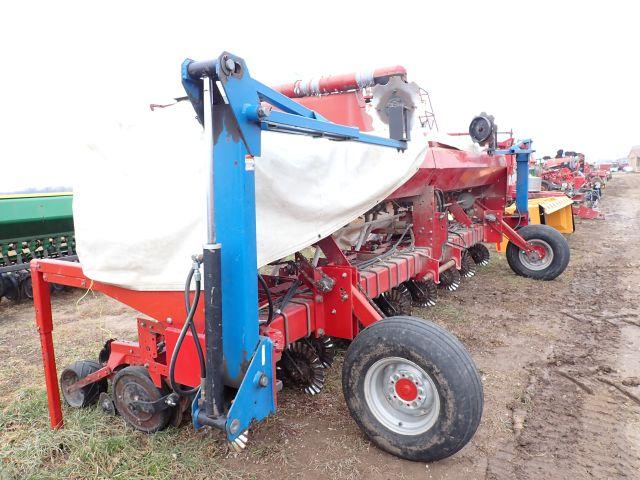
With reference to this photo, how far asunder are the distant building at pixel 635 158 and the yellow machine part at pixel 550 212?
65.2 m

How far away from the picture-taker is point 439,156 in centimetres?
439

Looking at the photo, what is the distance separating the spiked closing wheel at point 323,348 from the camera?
3.53 metres

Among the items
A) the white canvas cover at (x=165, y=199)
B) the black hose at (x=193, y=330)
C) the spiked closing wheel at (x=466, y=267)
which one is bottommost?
the spiked closing wheel at (x=466, y=267)

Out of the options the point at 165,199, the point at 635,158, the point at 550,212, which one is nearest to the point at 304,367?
the point at 165,199

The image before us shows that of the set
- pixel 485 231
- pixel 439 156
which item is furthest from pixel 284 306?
pixel 485 231

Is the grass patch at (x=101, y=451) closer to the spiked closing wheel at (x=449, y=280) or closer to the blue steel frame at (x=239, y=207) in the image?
the blue steel frame at (x=239, y=207)

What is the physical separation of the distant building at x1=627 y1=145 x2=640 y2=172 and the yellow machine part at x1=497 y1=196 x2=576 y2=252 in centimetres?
6519

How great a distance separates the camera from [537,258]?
6.62m

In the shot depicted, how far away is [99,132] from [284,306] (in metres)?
1.42

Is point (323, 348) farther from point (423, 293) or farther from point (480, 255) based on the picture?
point (480, 255)

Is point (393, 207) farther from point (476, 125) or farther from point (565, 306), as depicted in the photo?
point (565, 306)

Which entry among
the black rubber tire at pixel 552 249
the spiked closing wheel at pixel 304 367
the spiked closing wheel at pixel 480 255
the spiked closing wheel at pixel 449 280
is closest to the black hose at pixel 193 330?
the spiked closing wheel at pixel 304 367

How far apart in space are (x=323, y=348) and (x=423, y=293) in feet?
6.91

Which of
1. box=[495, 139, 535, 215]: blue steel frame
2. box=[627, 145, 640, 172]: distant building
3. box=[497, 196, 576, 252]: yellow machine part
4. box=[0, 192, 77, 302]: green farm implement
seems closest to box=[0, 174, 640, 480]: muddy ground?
box=[0, 192, 77, 302]: green farm implement
